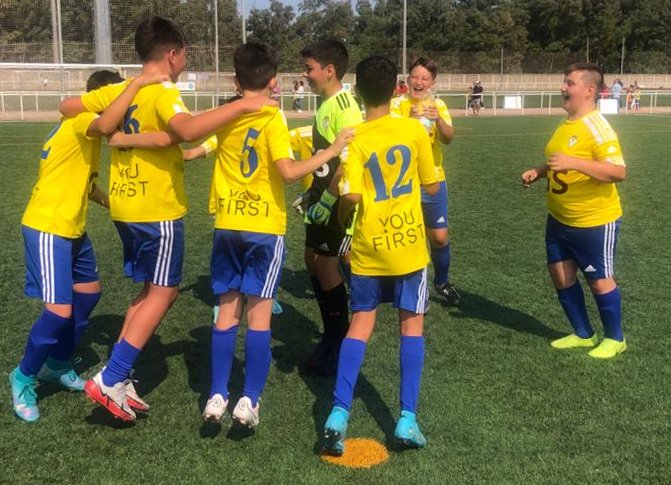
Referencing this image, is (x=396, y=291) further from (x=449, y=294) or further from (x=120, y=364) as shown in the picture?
(x=449, y=294)

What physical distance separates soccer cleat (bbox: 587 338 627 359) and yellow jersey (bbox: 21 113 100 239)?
363 cm

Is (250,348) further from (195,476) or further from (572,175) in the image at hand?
(572,175)

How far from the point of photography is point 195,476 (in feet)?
11.3

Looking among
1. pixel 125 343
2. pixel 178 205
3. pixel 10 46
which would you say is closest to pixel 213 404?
pixel 125 343

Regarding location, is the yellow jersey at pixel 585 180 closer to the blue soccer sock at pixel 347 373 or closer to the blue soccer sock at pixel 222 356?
the blue soccer sock at pixel 347 373

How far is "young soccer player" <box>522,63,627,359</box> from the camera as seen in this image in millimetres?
4812

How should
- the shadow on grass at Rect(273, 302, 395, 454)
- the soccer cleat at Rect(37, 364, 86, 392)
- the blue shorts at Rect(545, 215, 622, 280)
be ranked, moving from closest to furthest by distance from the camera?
the shadow on grass at Rect(273, 302, 395, 454), the soccer cleat at Rect(37, 364, 86, 392), the blue shorts at Rect(545, 215, 622, 280)

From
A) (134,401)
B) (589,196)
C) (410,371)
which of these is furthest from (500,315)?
(134,401)

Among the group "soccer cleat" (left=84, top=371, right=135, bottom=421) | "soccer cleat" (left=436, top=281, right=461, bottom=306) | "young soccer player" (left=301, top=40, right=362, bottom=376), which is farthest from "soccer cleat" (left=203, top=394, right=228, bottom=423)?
"soccer cleat" (left=436, top=281, right=461, bottom=306)

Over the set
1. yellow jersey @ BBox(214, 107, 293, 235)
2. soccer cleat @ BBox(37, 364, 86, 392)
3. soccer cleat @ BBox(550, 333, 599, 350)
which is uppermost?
yellow jersey @ BBox(214, 107, 293, 235)

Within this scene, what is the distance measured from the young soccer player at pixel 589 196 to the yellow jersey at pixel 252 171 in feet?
6.74

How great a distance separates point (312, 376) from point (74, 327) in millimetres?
1568

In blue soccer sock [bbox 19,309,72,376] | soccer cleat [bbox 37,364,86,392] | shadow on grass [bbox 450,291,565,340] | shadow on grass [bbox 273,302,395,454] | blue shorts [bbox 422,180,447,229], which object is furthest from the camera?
blue shorts [bbox 422,180,447,229]

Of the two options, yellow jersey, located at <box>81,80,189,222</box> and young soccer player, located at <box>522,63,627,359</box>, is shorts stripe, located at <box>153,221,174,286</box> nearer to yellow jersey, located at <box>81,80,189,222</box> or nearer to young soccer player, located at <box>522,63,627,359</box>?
yellow jersey, located at <box>81,80,189,222</box>
